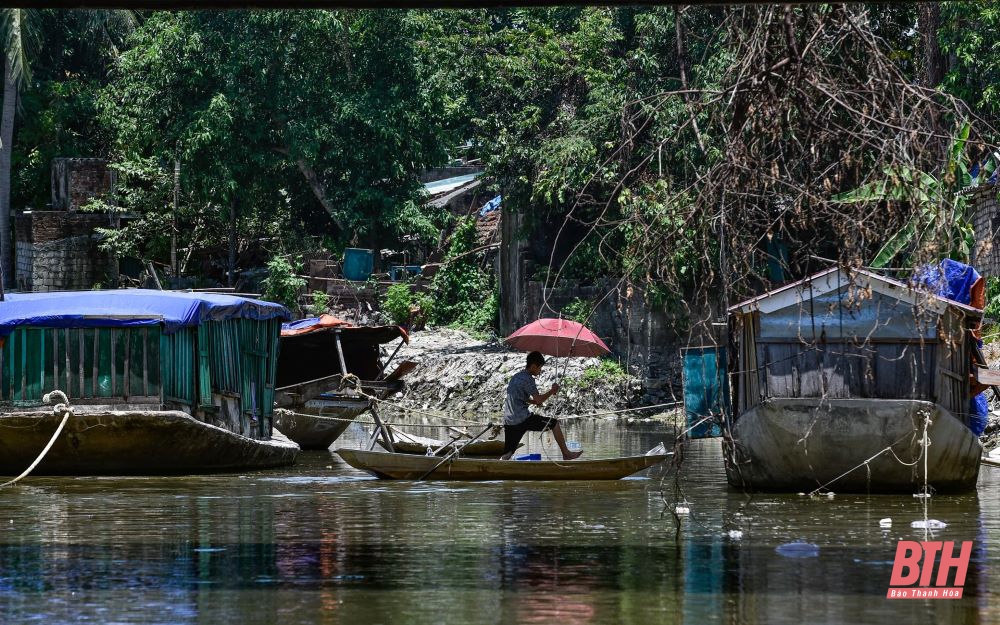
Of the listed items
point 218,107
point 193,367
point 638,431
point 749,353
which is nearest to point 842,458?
point 749,353

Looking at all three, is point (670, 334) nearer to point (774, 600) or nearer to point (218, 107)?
point (218, 107)

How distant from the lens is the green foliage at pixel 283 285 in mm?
36406

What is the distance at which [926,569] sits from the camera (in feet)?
31.2

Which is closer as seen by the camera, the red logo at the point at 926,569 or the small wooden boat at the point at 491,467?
the red logo at the point at 926,569

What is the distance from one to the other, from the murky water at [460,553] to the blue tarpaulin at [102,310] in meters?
1.88

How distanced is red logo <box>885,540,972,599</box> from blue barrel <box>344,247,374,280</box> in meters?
26.9

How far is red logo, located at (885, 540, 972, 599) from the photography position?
336 inches

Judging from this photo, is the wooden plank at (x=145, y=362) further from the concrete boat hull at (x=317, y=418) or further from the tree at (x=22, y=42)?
the tree at (x=22, y=42)

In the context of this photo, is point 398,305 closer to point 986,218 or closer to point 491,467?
point 986,218

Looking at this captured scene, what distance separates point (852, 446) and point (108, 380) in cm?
854

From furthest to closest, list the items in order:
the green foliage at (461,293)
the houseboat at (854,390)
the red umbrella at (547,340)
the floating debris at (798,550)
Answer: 1. the green foliage at (461,293)
2. the red umbrella at (547,340)
3. the houseboat at (854,390)
4. the floating debris at (798,550)

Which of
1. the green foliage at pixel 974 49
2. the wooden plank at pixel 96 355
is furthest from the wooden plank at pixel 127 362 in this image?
the green foliage at pixel 974 49

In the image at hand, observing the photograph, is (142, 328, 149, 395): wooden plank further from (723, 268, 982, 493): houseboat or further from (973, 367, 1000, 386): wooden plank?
(973, 367, 1000, 386): wooden plank

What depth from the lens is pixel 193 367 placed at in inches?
659
